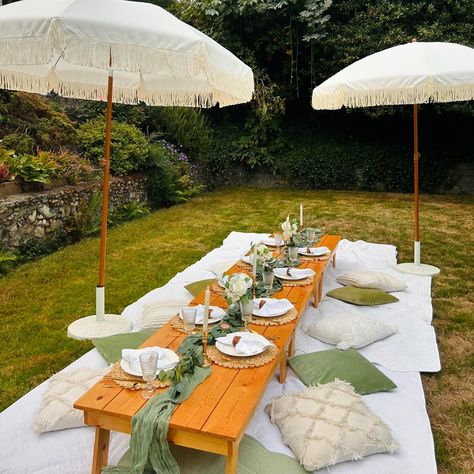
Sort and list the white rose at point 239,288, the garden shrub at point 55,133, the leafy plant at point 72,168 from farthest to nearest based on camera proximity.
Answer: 1. the garden shrub at point 55,133
2. the leafy plant at point 72,168
3. the white rose at point 239,288

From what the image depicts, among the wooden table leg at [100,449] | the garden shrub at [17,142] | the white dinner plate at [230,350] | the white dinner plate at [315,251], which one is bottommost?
the wooden table leg at [100,449]

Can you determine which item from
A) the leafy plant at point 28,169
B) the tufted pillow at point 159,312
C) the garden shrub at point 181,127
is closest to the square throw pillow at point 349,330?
the tufted pillow at point 159,312

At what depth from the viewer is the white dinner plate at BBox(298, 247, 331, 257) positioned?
4348mm

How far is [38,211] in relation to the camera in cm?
584

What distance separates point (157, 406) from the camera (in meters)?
1.89

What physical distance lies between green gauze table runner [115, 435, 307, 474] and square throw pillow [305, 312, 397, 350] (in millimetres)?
1200

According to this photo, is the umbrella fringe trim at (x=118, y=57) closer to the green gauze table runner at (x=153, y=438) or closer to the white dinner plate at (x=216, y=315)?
the white dinner plate at (x=216, y=315)

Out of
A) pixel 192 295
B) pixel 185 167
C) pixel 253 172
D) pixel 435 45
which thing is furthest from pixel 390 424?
pixel 253 172

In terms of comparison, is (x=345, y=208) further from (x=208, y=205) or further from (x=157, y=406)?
(x=157, y=406)

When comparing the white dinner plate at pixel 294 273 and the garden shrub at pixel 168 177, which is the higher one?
the garden shrub at pixel 168 177

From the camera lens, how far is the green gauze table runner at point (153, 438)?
1819 millimetres

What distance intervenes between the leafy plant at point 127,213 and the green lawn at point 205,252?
222 mm

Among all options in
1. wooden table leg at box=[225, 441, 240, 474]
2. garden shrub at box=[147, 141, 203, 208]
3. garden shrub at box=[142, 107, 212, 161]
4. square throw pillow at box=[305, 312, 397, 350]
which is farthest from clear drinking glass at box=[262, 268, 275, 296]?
garden shrub at box=[142, 107, 212, 161]

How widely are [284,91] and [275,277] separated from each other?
362 inches
